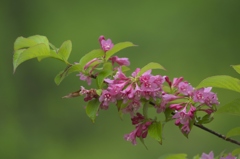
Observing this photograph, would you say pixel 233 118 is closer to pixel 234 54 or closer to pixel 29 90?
pixel 234 54

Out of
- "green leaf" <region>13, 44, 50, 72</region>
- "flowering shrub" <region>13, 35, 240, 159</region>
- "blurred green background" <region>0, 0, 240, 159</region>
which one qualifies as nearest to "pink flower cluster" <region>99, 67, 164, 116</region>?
"flowering shrub" <region>13, 35, 240, 159</region>

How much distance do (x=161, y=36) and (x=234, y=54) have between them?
568 millimetres

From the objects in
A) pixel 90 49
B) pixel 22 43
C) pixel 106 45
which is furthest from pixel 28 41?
pixel 90 49

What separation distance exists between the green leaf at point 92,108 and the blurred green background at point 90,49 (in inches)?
131

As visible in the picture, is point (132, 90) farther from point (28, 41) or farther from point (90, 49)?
point (90, 49)

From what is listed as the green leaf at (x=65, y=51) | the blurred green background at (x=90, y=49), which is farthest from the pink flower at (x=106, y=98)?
the blurred green background at (x=90, y=49)

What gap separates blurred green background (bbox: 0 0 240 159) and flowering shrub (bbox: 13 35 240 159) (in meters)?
3.30

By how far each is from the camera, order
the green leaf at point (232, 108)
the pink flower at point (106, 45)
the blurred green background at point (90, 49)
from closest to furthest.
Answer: the green leaf at point (232, 108), the pink flower at point (106, 45), the blurred green background at point (90, 49)

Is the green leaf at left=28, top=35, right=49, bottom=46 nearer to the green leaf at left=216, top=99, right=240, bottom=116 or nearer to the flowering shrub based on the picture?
the flowering shrub

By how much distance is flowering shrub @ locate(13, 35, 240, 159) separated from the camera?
780 mm

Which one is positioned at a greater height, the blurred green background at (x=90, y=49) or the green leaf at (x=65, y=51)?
the green leaf at (x=65, y=51)

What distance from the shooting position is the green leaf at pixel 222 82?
0.75 meters

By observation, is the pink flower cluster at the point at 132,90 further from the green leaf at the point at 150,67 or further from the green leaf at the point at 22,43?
the green leaf at the point at 22,43

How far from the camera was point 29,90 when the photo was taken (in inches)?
178
